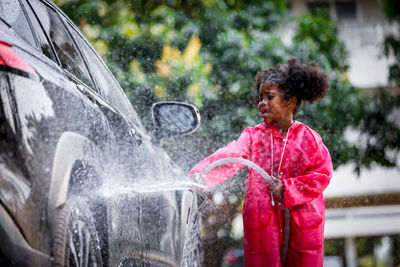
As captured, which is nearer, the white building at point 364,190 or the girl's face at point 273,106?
the girl's face at point 273,106

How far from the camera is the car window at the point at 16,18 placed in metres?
1.73

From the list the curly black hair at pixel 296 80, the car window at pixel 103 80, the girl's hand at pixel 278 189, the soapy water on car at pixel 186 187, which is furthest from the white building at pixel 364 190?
the car window at pixel 103 80

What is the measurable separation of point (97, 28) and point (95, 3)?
424mm

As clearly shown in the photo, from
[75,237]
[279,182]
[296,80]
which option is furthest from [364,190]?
[75,237]

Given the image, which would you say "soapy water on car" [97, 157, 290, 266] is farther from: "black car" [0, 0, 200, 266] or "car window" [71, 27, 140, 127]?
"car window" [71, 27, 140, 127]

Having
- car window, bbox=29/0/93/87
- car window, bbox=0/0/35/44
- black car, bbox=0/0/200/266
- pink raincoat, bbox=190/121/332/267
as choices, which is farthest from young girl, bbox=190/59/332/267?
car window, bbox=0/0/35/44

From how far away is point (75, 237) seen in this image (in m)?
1.62

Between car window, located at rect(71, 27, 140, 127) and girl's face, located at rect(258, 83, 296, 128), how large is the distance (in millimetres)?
731

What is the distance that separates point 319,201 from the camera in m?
2.78

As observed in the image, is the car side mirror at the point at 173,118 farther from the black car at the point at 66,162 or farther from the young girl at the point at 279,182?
the young girl at the point at 279,182

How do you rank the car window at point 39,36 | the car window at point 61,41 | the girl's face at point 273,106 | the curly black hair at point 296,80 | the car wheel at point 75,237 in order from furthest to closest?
the curly black hair at point 296,80
the girl's face at point 273,106
the car window at point 61,41
the car window at point 39,36
the car wheel at point 75,237

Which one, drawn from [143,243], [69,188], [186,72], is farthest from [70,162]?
[186,72]

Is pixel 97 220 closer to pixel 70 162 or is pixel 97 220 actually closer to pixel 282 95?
pixel 70 162

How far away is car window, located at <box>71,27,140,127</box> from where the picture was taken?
2551 mm
